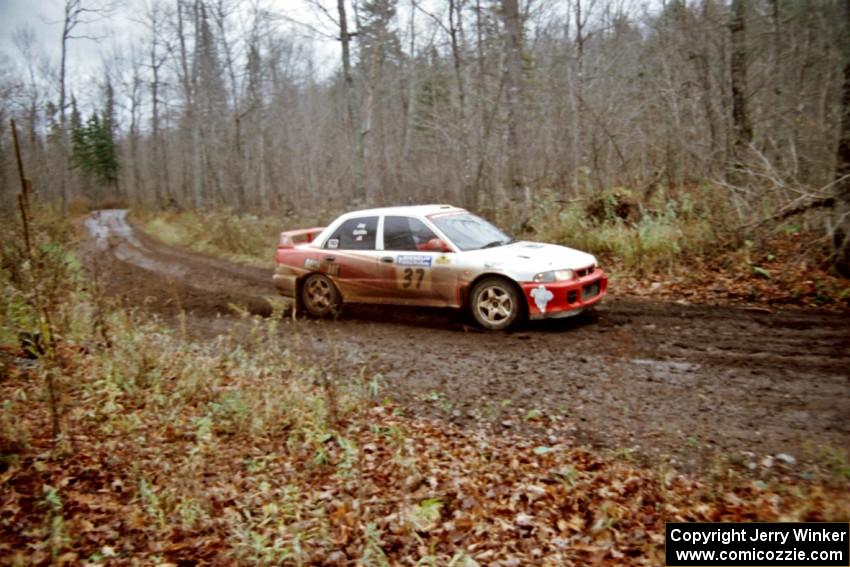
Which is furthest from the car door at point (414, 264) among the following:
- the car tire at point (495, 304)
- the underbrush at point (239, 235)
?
the underbrush at point (239, 235)

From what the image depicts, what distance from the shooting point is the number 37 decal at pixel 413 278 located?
786cm

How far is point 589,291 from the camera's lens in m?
7.35

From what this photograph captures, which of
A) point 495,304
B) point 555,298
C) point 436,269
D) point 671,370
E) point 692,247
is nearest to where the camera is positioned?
→ point 671,370

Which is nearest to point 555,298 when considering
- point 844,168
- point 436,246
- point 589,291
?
point 589,291

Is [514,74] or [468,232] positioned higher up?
[514,74]

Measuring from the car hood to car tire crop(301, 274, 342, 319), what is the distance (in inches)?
94.7

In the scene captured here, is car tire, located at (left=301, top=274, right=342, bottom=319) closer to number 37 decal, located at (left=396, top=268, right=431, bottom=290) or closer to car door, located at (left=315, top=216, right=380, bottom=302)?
car door, located at (left=315, top=216, right=380, bottom=302)

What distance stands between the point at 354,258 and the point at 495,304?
7.72 ft

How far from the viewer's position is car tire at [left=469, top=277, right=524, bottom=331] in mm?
7308

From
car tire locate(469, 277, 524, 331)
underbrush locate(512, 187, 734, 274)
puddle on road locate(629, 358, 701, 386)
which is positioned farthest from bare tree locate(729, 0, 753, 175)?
puddle on road locate(629, 358, 701, 386)

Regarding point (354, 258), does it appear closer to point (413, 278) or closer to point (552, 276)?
point (413, 278)

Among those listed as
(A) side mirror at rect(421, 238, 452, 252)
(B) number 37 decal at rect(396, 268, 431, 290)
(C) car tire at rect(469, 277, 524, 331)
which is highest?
(A) side mirror at rect(421, 238, 452, 252)

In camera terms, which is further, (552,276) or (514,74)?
(514,74)

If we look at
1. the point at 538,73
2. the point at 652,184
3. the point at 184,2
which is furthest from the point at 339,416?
the point at 184,2
